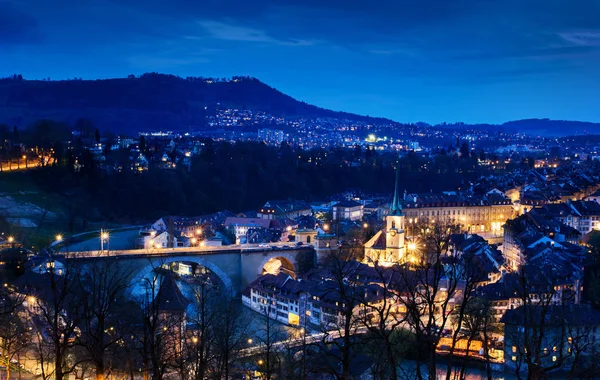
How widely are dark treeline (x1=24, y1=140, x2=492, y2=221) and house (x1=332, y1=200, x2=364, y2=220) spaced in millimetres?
6325

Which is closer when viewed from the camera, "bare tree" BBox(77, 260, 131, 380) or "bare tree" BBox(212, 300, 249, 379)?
"bare tree" BBox(77, 260, 131, 380)

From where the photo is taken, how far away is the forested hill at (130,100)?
85375mm

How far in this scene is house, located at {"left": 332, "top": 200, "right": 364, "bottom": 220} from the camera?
124 ft

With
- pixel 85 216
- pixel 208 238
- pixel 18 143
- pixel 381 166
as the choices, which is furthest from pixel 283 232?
pixel 381 166

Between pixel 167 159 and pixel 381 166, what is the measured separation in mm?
16842

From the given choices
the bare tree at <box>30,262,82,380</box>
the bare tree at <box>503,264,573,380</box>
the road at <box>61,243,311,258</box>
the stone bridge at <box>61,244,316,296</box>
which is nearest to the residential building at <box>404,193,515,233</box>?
the road at <box>61,243,311,258</box>

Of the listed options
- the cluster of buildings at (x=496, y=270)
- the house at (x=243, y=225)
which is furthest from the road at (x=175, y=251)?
the house at (x=243, y=225)

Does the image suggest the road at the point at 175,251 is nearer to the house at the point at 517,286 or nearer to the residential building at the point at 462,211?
the house at the point at 517,286

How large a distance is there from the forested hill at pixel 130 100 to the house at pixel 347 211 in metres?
48.9

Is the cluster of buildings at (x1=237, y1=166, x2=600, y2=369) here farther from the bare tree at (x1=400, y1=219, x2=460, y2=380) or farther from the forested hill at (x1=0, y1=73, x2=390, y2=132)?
the forested hill at (x1=0, y1=73, x2=390, y2=132)

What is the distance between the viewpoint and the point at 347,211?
125 ft

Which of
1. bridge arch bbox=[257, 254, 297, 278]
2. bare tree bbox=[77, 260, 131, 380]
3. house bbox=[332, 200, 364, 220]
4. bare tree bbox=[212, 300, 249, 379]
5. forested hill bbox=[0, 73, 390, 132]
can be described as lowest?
bridge arch bbox=[257, 254, 297, 278]

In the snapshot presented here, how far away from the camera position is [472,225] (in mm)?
37469

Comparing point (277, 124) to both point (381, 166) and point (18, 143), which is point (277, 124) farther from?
point (18, 143)
